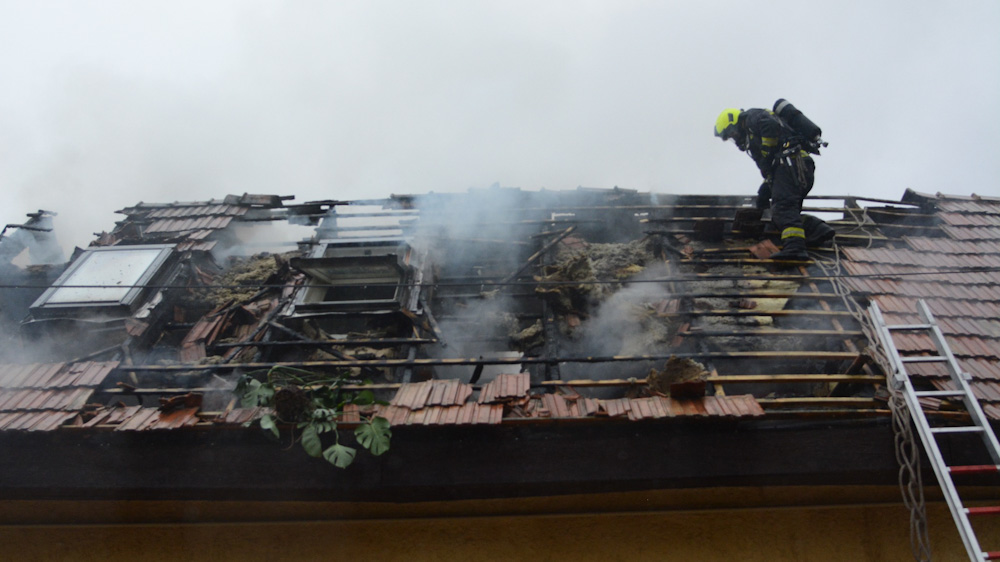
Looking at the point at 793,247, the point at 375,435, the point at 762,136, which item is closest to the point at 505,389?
the point at 375,435

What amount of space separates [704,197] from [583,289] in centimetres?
360

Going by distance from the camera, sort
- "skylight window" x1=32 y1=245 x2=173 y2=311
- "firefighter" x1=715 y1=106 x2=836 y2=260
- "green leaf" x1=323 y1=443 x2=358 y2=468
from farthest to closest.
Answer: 1. "firefighter" x1=715 y1=106 x2=836 y2=260
2. "skylight window" x1=32 y1=245 x2=173 y2=311
3. "green leaf" x1=323 y1=443 x2=358 y2=468

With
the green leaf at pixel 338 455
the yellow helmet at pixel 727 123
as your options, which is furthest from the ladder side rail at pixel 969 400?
the green leaf at pixel 338 455

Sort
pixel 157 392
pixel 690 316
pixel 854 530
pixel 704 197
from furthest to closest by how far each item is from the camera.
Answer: pixel 704 197, pixel 690 316, pixel 157 392, pixel 854 530

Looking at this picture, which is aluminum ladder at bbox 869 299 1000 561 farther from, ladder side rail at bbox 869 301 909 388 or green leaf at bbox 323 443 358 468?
green leaf at bbox 323 443 358 468

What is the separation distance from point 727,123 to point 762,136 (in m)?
0.56

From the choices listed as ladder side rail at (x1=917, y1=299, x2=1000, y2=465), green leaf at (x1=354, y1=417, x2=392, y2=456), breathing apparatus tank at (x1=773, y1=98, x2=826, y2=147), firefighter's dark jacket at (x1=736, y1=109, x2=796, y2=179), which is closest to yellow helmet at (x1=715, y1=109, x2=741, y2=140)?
firefighter's dark jacket at (x1=736, y1=109, x2=796, y2=179)

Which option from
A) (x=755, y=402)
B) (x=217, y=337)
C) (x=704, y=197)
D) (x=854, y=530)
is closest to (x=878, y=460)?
(x=854, y=530)

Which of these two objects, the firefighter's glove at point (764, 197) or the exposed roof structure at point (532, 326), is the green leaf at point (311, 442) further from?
the firefighter's glove at point (764, 197)

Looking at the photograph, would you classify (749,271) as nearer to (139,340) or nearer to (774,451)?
(774,451)

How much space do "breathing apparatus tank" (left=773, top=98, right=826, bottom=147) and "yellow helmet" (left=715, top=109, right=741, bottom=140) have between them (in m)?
0.54

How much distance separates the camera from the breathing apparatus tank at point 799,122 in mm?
6719

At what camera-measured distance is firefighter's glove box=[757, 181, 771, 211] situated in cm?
745

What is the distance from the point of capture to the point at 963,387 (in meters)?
4.19
